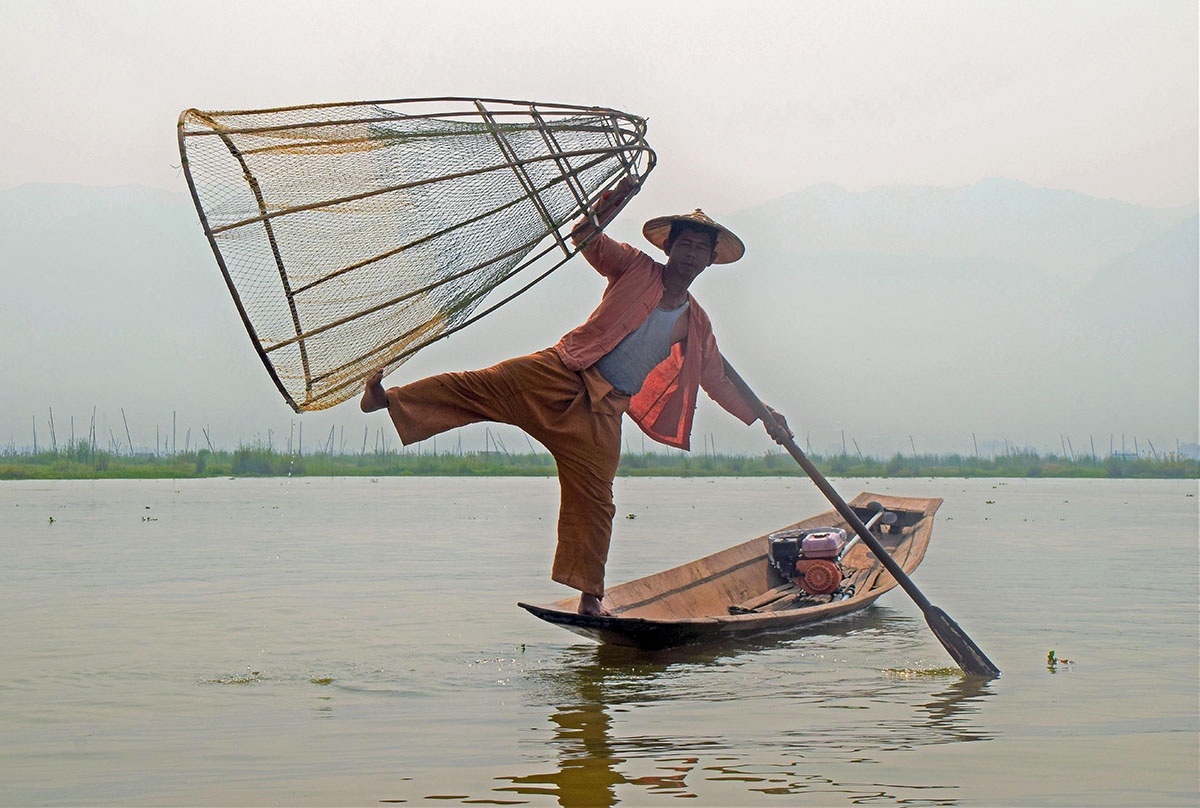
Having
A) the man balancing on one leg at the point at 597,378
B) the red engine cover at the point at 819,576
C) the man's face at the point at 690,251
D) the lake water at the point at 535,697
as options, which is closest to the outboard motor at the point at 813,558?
the red engine cover at the point at 819,576

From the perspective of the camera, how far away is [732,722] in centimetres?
452

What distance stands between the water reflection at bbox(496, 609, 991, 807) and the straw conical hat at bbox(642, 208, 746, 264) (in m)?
2.08

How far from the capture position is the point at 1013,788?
145 inches

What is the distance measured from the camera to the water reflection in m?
3.65

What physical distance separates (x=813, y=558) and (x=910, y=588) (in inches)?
48.5

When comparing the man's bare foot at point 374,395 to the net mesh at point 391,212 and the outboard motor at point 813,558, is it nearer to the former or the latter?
the net mesh at point 391,212

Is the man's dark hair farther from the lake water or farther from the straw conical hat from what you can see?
the lake water

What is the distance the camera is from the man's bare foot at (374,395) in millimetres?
4594

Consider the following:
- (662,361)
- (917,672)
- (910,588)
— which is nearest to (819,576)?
(910,588)

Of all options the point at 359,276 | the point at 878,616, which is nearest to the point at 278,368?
the point at 359,276

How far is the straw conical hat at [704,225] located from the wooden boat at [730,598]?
1838 mm

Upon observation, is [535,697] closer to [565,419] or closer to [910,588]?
[565,419]

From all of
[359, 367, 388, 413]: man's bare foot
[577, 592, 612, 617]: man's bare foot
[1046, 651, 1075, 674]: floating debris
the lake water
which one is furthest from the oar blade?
[359, 367, 388, 413]: man's bare foot

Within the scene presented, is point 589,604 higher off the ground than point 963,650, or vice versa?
point 589,604
